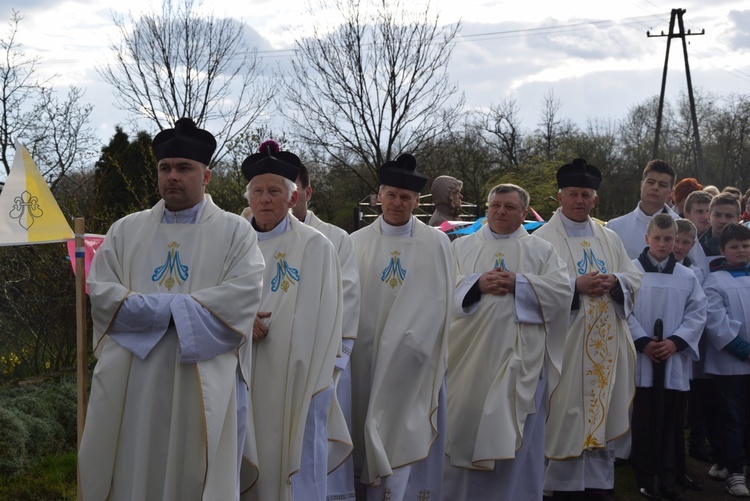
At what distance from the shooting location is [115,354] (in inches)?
177

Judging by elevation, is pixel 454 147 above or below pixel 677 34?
below

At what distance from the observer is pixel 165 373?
448 cm

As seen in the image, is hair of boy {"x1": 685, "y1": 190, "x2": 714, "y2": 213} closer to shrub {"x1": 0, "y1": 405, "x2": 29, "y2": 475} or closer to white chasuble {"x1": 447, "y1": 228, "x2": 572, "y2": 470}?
white chasuble {"x1": 447, "y1": 228, "x2": 572, "y2": 470}

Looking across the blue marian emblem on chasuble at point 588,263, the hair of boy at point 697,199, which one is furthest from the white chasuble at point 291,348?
the hair of boy at point 697,199

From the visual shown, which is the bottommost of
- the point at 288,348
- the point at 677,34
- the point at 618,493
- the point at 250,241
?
the point at 618,493

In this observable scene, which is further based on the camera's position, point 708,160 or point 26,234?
point 708,160

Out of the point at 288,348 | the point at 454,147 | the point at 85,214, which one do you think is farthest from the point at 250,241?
the point at 454,147

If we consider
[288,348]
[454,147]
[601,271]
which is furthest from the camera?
[454,147]

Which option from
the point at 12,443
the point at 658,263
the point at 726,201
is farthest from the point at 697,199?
the point at 12,443

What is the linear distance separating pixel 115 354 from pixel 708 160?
43349 millimetres

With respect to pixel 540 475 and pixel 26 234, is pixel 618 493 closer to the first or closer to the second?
pixel 540 475

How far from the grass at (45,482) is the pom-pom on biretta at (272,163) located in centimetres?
296

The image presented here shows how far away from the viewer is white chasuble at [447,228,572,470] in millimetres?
6277

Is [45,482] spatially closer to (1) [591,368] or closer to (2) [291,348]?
(2) [291,348]
